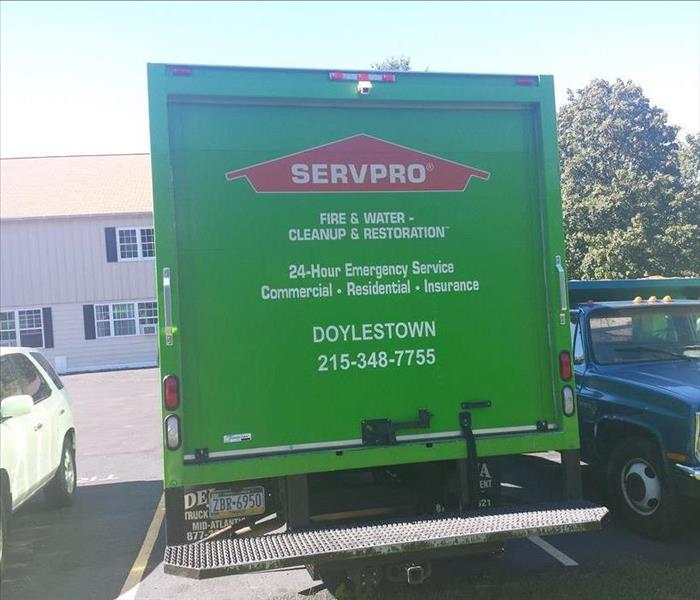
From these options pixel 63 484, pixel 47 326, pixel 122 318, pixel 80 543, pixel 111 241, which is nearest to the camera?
pixel 80 543

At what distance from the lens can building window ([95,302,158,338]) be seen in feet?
86.1

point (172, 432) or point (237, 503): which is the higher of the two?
point (172, 432)

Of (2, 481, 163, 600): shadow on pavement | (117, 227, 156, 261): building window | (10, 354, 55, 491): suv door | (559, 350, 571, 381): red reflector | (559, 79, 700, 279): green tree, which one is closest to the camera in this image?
(559, 350, 571, 381): red reflector

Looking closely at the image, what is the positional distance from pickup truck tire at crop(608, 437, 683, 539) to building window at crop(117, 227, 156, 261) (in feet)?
75.6

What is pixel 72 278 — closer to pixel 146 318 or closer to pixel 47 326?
pixel 47 326

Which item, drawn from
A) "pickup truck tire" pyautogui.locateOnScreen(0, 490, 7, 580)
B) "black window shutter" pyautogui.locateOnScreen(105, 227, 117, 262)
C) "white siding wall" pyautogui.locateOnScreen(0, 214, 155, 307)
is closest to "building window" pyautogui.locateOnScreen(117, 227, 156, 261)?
"black window shutter" pyautogui.locateOnScreen(105, 227, 117, 262)

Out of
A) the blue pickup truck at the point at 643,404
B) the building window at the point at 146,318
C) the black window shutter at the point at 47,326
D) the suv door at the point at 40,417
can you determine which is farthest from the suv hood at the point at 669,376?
the black window shutter at the point at 47,326

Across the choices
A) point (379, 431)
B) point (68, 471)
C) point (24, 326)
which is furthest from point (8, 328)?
point (379, 431)

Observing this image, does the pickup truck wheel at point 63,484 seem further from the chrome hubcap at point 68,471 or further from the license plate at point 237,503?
the license plate at point 237,503

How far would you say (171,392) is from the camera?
3.94m

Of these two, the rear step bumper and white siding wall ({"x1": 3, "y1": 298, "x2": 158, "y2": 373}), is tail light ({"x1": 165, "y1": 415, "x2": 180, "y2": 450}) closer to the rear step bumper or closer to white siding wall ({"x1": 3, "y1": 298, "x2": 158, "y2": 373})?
the rear step bumper

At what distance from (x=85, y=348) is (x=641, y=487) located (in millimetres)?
23927

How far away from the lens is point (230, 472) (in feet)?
13.1

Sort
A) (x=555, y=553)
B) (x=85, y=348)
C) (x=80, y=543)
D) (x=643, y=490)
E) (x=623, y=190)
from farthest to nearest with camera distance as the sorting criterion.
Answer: (x=85, y=348) < (x=623, y=190) < (x=80, y=543) < (x=643, y=490) < (x=555, y=553)
